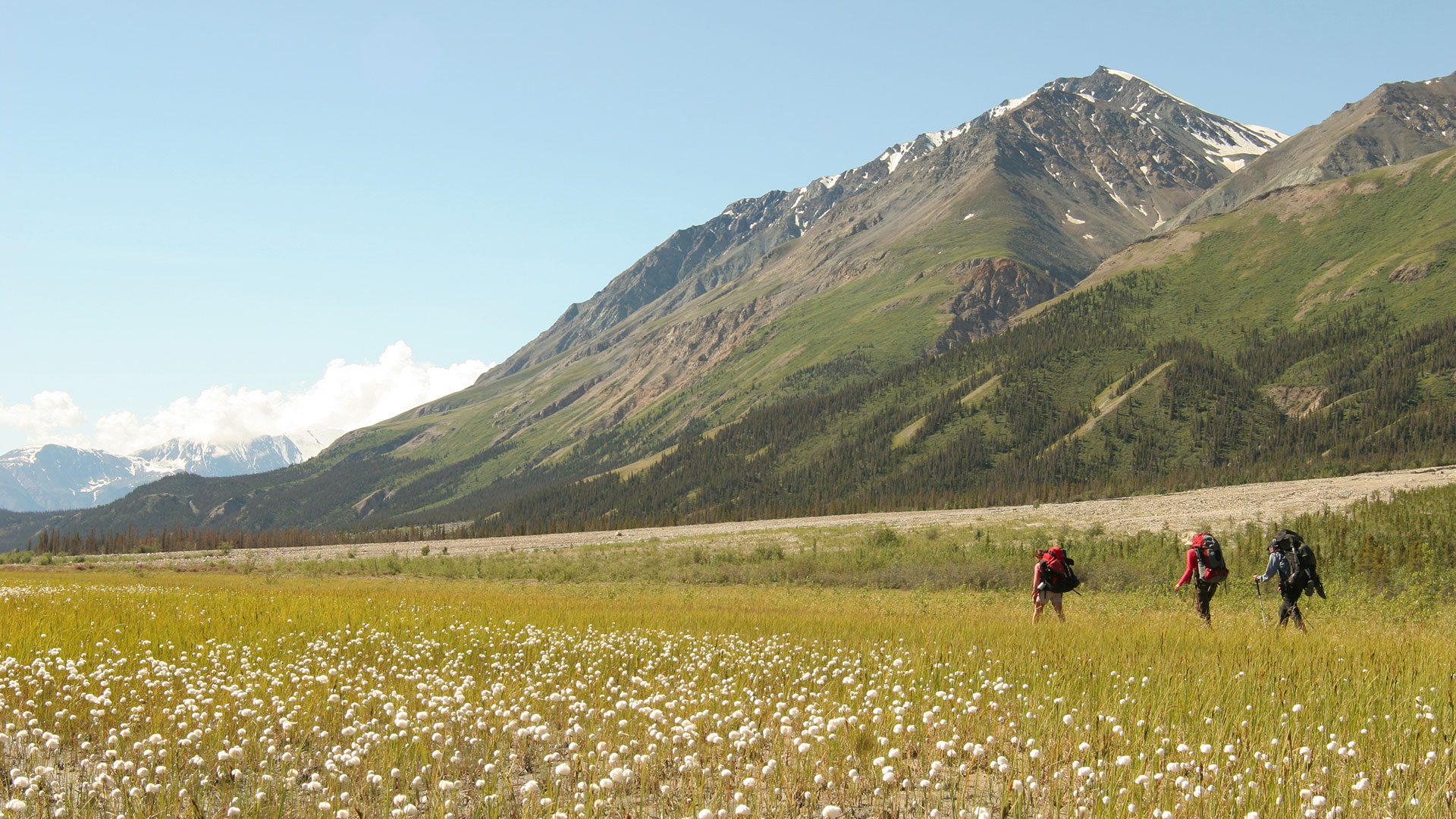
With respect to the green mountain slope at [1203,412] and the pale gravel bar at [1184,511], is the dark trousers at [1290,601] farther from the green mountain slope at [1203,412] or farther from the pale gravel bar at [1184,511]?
the green mountain slope at [1203,412]

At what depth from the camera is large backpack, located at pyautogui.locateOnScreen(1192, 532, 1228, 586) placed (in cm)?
2017

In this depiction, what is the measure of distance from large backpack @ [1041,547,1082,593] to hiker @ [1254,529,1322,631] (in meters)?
4.13

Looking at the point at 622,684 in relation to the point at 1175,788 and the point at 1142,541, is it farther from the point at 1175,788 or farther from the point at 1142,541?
the point at 1142,541

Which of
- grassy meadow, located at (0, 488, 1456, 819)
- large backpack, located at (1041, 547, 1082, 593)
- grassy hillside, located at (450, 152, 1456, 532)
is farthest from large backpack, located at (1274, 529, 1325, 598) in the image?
grassy hillside, located at (450, 152, 1456, 532)

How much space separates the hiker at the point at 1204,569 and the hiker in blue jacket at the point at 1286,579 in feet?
3.93

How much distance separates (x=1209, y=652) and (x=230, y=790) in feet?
41.2

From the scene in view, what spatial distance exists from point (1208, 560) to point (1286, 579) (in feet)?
5.93

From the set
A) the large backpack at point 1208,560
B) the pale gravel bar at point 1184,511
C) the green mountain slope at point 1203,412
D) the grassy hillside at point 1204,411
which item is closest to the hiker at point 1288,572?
the large backpack at point 1208,560

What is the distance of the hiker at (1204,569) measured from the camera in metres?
20.0

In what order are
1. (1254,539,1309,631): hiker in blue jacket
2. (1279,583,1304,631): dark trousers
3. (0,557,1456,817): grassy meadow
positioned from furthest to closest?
(1254,539,1309,631): hiker in blue jacket → (1279,583,1304,631): dark trousers → (0,557,1456,817): grassy meadow

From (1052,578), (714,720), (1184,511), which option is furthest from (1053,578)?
(1184,511)

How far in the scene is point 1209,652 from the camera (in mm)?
12883

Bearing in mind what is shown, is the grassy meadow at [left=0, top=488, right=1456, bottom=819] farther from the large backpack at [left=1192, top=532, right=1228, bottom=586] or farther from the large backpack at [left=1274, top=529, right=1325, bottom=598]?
the large backpack at [left=1274, top=529, right=1325, bottom=598]

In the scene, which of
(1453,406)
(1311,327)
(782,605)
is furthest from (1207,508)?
(1311,327)
